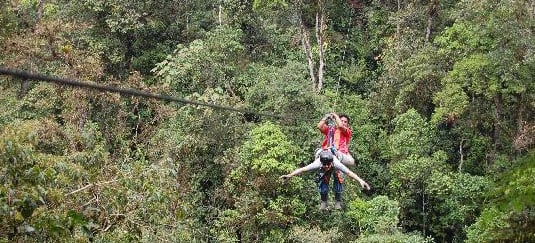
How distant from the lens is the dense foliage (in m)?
11.3

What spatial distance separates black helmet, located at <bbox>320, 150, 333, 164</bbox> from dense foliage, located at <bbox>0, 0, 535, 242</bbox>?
3531 mm

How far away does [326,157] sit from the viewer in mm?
5277

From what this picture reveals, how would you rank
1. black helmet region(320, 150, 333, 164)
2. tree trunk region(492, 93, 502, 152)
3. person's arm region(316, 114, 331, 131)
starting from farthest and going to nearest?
tree trunk region(492, 93, 502, 152)
person's arm region(316, 114, 331, 131)
black helmet region(320, 150, 333, 164)

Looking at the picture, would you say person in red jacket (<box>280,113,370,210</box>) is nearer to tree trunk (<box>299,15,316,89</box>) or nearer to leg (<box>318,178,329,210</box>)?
leg (<box>318,178,329,210</box>)

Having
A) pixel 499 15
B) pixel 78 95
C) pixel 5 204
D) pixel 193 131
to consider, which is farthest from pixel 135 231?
pixel 499 15

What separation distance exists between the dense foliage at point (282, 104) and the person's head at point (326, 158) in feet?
11.5

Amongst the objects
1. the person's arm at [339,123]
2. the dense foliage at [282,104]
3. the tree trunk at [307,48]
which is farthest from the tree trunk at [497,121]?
the person's arm at [339,123]

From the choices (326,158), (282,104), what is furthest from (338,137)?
(282,104)

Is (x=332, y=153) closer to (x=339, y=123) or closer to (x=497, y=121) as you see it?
(x=339, y=123)

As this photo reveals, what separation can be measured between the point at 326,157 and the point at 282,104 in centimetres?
661

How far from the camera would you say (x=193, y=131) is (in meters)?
12.2

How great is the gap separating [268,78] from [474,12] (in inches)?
159

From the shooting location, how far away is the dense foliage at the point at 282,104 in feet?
37.0

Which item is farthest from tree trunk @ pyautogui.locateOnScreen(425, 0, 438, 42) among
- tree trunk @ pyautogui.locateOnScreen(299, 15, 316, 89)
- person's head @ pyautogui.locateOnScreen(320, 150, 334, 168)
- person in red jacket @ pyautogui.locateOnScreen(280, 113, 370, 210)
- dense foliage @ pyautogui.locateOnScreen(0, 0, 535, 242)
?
person's head @ pyautogui.locateOnScreen(320, 150, 334, 168)
